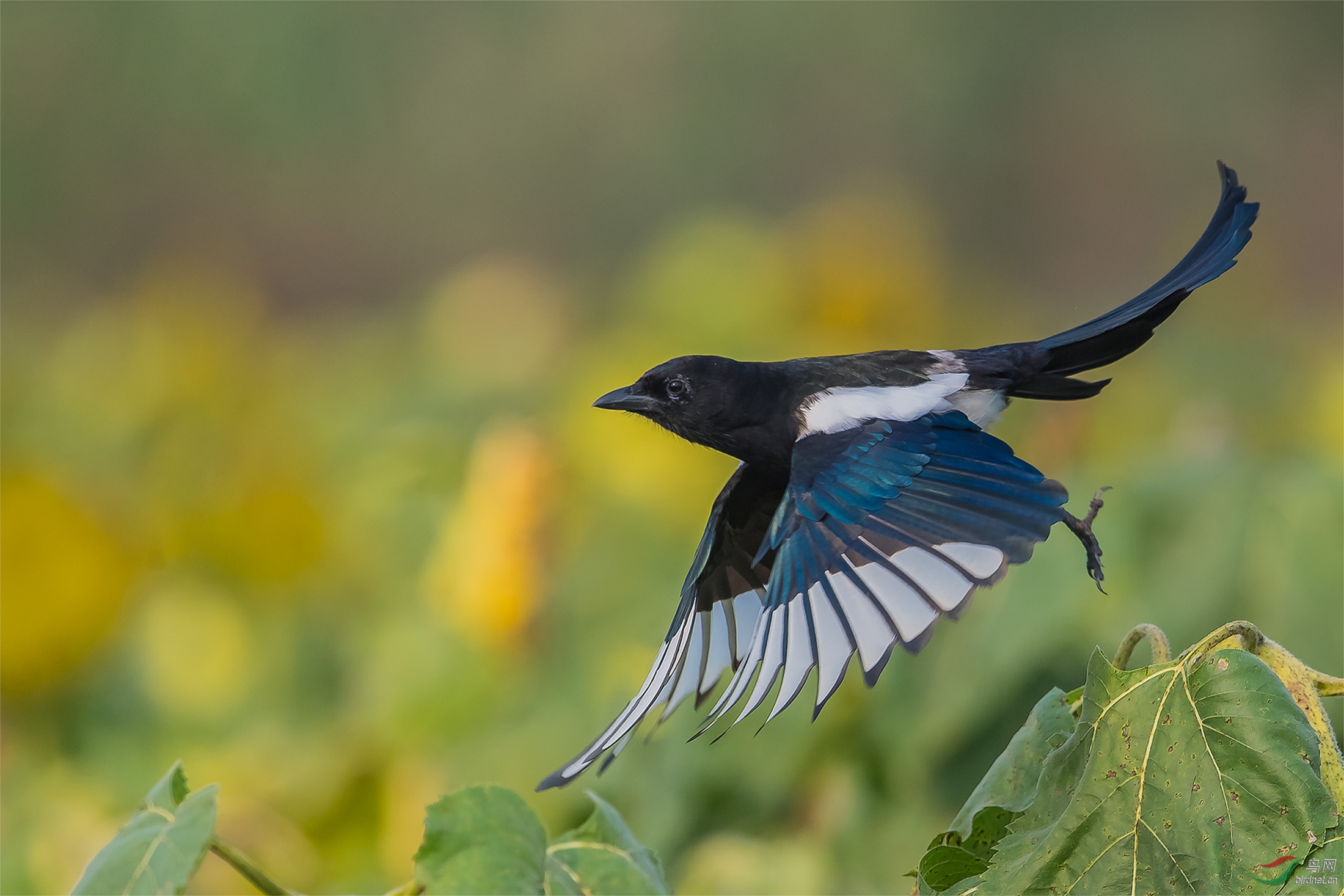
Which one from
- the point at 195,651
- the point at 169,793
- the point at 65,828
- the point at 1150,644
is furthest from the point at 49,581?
the point at 1150,644

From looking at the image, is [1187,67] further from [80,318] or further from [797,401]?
[797,401]

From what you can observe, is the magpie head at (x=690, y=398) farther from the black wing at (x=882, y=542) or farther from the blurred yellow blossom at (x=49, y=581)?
the blurred yellow blossom at (x=49, y=581)

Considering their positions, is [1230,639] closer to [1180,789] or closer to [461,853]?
[1180,789]

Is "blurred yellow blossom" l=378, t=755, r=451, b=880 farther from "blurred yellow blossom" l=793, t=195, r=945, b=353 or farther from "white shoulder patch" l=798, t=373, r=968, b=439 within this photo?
"blurred yellow blossom" l=793, t=195, r=945, b=353

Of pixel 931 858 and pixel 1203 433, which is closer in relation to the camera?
pixel 931 858

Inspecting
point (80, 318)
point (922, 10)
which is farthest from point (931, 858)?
point (922, 10)

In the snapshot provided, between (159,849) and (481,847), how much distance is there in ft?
0.36

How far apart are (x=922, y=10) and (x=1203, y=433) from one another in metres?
2.11

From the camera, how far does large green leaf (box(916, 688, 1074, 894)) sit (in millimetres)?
449

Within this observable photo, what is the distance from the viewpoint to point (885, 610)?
493 mm

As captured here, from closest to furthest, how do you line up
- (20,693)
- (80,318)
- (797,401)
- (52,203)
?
(797,401)
(20,693)
(80,318)
(52,203)

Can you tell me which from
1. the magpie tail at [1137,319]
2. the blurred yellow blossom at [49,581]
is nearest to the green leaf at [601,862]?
the magpie tail at [1137,319]

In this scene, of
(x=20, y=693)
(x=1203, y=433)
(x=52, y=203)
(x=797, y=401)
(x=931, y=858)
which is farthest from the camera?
(x=52, y=203)

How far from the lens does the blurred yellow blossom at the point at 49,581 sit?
1662mm
